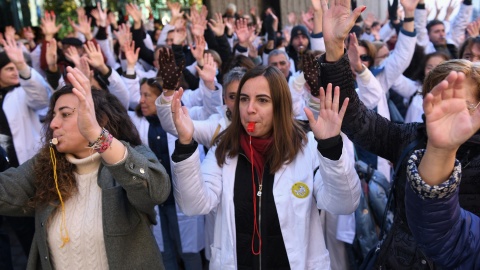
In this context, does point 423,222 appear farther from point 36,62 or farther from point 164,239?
point 36,62

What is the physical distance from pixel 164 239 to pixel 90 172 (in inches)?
73.1

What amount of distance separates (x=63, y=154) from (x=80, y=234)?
44cm

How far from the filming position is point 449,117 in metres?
1.33

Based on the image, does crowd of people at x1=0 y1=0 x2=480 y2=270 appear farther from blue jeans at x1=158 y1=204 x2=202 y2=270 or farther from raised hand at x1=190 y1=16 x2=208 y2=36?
raised hand at x1=190 y1=16 x2=208 y2=36

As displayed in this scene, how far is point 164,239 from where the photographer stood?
12.9 ft

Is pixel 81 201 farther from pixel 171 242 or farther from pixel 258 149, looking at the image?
pixel 171 242

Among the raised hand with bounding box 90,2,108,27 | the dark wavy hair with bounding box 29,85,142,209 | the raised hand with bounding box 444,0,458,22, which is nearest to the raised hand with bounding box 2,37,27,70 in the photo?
the dark wavy hair with bounding box 29,85,142,209

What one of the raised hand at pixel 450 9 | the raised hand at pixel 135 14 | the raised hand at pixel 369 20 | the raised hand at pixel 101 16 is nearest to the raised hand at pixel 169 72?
the raised hand at pixel 135 14

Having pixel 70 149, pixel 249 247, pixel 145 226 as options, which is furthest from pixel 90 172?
pixel 249 247

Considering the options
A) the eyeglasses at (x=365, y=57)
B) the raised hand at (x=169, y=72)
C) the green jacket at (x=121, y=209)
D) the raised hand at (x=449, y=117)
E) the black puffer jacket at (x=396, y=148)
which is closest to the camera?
the raised hand at (x=449, y=117)

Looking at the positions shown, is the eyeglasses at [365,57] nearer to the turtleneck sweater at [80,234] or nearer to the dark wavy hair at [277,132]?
the dark wavy hair at [277,132]

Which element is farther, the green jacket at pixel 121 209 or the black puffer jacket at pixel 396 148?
the green jacket at pixel 121 209

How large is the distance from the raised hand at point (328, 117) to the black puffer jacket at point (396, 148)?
2.9 inches

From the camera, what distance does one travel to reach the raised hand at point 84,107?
1.83 m
